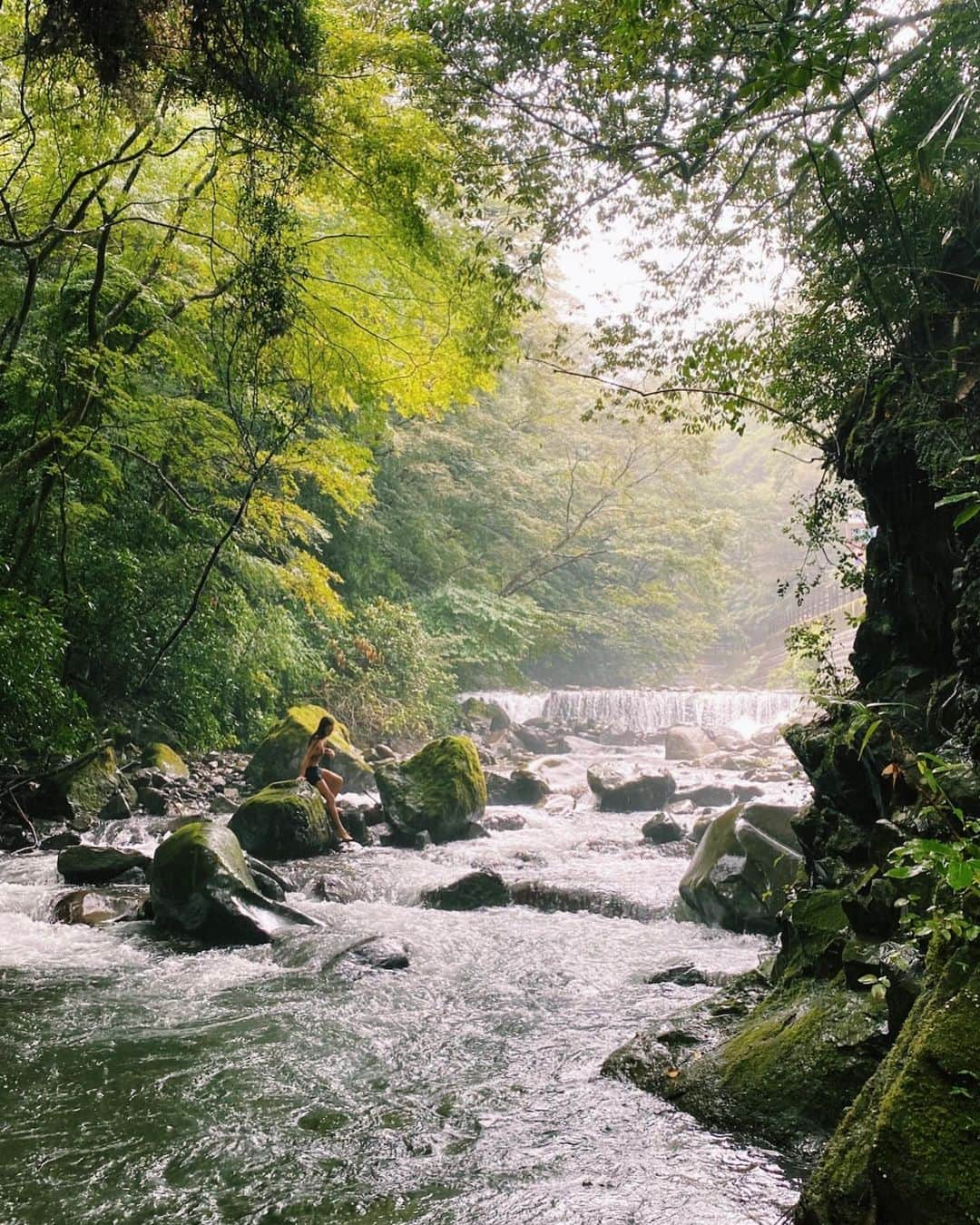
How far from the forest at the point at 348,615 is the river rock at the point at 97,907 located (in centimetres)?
5

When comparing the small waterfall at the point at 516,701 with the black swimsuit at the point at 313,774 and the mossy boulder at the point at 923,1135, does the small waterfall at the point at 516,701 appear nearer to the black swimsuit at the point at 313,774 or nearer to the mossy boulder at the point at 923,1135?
the black swimsuit at the point at 313,774

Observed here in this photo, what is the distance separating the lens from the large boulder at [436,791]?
11.1m

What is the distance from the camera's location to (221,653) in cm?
1166

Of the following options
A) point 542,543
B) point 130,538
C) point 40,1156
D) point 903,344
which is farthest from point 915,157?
point 542,543

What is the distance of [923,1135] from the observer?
2.19 metres

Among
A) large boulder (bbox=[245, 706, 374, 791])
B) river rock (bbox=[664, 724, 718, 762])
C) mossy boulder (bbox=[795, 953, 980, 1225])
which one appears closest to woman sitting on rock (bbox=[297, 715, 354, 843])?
large boulder (bbox=[245, 706, 374, 791])

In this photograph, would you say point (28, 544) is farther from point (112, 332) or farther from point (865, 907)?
point (865, 907)

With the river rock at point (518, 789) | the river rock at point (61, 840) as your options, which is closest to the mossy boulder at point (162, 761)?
the river rock at point (61, 840)

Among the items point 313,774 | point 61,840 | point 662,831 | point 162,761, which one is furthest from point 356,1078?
point 162,761

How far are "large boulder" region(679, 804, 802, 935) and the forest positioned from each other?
0.13 ft

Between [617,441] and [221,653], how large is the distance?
54.2 ft

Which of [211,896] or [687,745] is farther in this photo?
[687,745]

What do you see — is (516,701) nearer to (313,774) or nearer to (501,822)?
(501,822)

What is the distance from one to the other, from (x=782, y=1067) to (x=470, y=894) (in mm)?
4764
